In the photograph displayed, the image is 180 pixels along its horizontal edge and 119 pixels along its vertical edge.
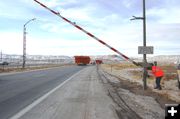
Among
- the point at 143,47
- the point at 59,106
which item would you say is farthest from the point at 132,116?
the point at 143,47

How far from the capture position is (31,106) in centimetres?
1285

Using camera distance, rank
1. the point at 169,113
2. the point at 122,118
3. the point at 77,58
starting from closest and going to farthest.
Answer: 1. the point at 169,113
2. the point at 122,118
3. the point at 77,58

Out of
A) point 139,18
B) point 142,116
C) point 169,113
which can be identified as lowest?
point 142,116

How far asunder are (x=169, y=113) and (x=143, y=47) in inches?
585

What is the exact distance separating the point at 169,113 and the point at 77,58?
106 metres

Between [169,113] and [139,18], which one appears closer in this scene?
[169,113]

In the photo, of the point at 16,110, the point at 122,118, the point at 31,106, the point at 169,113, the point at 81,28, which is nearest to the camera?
the point at 169,113

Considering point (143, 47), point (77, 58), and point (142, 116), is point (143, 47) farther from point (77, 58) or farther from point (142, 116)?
point (77, 58)

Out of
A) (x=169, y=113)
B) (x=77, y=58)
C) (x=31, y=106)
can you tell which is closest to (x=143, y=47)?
(x=31, y=106)

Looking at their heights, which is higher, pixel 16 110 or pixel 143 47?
pixel 143 47

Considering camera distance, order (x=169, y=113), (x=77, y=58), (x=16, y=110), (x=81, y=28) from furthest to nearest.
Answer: (x=77, y=58), (x=81, y=28), (x=16, y=110), (x=169, y=113)

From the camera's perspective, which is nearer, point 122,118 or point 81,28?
point 122,118

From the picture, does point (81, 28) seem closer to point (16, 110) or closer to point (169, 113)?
point (16, 110)

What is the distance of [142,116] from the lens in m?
11.3
